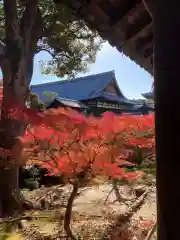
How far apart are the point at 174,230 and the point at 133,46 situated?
4.43ft

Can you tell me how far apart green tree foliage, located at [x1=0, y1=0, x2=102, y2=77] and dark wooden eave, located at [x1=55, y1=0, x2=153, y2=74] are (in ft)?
10.7

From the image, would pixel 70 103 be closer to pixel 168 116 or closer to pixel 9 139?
pixel 9 139

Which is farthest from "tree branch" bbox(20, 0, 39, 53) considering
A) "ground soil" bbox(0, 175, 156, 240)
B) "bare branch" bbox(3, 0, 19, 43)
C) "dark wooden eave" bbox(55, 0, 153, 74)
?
"dark wooden eave" bbox(55, 0, 153, 74)

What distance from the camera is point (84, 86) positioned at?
17.7 meters

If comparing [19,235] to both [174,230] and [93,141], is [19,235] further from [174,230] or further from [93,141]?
[174,230]

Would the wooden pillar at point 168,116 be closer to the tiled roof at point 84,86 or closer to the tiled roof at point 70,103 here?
the tiled roof at point 70,103

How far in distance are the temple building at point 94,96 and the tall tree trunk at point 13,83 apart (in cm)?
942

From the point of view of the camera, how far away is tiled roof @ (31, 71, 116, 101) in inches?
648

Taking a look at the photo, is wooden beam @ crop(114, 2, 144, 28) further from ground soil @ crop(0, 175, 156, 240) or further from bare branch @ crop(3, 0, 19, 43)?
bare branch @ crop(3, 0, 19, 43)

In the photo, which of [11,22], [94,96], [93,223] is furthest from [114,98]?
[93,223]

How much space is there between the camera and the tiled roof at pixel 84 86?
16.5 meters

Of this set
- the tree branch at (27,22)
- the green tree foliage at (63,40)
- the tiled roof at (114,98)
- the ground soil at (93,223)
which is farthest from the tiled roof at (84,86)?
the ground soil at (93,223)

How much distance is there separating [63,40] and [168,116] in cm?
581

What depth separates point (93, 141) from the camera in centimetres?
256
